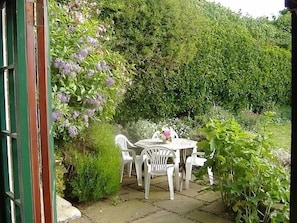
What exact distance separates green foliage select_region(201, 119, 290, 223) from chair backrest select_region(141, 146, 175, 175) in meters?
0.80

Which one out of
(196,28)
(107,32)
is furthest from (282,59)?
(107,32)

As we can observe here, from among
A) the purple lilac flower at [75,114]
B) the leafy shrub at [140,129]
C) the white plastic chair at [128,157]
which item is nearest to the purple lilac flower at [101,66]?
the purple lilac flower at [75,114]

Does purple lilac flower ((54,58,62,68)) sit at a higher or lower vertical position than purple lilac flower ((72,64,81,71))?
higher

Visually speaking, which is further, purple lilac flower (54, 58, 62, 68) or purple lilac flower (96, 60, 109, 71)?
purple lilac flower (96, 60, 109, 71)

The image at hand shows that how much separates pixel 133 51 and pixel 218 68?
2186 mm

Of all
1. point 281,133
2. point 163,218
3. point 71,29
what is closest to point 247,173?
point 163,218

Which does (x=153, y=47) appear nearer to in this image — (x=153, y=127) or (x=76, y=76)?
(x=153, y=127)

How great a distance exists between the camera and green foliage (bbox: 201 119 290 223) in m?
3.11

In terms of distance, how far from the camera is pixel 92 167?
4.07m

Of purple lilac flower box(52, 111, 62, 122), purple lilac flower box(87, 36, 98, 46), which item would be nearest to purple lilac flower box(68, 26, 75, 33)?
purple lilac flower box(87, 36, 98, 46)

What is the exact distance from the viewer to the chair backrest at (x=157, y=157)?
436 centimetres

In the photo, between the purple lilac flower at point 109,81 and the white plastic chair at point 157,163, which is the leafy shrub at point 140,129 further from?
the purple lilac flower at point 109,81

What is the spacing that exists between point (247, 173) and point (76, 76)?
2206mm

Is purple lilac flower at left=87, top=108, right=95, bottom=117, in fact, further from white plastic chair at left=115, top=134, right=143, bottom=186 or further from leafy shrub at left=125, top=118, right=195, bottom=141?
leafy shrub at left=125, top=118, right=195, bottom=141
